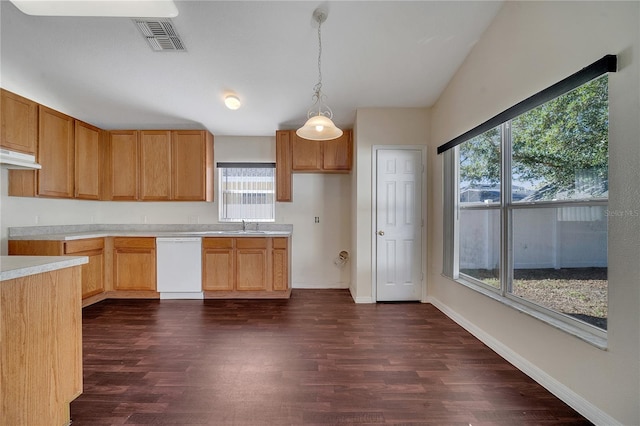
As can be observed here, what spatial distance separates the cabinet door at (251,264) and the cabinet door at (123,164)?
1.81m

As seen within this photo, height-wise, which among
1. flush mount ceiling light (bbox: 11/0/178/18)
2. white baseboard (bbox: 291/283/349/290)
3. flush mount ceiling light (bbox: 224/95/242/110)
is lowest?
white baseboard (bbox: 291/283/349/290)

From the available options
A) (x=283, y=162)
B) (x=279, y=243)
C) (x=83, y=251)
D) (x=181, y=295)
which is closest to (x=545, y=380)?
(x=279, y=243)

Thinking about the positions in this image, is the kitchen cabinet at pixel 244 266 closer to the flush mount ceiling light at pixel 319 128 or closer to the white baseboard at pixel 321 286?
the white baseboard at pixel 321 286

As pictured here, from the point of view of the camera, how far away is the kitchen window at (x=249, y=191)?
4.52m

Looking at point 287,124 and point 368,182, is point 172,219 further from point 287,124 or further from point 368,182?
point 368,182

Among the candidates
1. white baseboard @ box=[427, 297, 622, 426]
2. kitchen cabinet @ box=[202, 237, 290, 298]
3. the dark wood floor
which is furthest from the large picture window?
kitchen cabinet @ box=[202, 237, 290, 298]

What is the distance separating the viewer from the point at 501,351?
233 cm

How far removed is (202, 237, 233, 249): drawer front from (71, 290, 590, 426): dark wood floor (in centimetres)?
96

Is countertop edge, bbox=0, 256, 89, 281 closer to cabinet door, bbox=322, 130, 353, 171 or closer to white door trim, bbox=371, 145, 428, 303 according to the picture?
white door trim, bbox=371, 145, 428, 303

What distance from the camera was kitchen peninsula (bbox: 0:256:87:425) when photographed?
1.25 metres

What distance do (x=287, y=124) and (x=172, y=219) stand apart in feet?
7.78

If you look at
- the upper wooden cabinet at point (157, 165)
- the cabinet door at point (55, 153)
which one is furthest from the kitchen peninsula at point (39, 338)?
the upper wooden cabinet at point (157, 165)

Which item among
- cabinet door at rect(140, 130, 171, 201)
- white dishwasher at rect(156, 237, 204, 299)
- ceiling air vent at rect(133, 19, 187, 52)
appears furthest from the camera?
cabinet door at rect(140, 130, 171, 201)

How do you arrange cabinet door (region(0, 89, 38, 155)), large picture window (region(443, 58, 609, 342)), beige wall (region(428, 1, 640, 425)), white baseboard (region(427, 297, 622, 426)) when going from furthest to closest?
1. cabinet door (region(0, 89, 38, 155))
2. large picture window (region(443, 58, 609, 342))
3. white baseboard (region(427, 297, 622, 426))
4. beige wall (region(428, 1, 640, 425))
